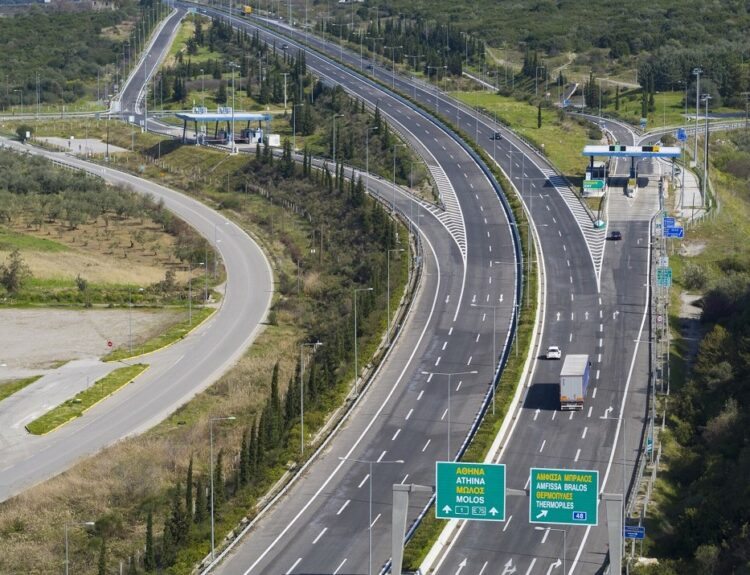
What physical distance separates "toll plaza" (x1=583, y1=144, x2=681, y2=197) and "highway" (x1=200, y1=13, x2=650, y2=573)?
2.89 m

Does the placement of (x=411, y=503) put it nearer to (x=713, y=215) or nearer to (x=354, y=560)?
(x=354, y=560)

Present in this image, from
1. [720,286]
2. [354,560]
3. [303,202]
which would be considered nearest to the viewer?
[354,560]

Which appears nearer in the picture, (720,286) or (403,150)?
(720,286)

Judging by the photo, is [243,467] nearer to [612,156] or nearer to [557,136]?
[612,156]

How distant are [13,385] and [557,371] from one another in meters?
41.9

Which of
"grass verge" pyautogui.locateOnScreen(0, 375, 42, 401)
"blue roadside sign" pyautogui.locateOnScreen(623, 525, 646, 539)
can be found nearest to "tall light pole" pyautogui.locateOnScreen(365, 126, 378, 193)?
"grass verge" pyautogui.locateOnScreen(0, 375, 42, 401)

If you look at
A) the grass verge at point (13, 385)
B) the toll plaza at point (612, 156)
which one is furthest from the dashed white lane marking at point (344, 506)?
the toll plaza at point (612, 156)

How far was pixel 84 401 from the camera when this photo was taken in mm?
107688

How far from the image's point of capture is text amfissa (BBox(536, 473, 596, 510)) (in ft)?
210

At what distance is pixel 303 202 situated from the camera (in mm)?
167875

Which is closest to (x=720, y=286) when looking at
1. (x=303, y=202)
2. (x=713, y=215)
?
(x=713, y=215)

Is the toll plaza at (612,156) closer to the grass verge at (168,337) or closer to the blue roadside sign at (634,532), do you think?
the grass verge at (168,337)

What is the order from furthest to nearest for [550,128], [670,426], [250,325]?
1. [550,128]
2. [250,325]
3. [670,426]

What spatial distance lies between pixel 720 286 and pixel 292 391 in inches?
1568
